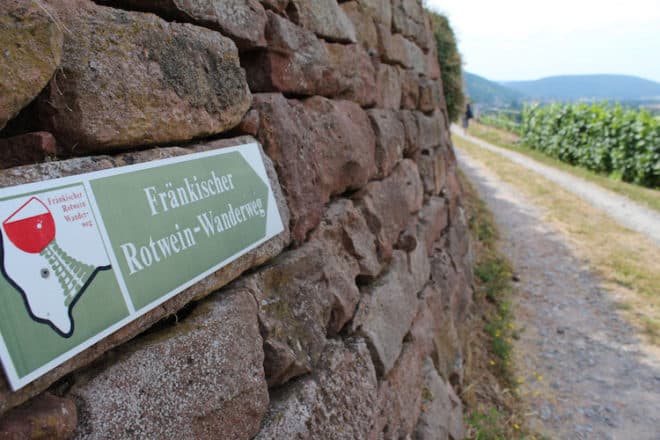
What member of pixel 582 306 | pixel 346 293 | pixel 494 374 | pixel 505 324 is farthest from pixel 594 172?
pixel 346 293

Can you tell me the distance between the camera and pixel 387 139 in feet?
9.32

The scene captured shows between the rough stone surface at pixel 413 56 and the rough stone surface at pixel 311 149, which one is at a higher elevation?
the rough stone surface at pixel 413 56

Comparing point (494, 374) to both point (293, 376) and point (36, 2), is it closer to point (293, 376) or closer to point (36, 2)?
point (293, 376)

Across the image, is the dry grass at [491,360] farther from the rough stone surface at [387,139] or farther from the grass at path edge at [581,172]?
the grass at path edge at [581,172]

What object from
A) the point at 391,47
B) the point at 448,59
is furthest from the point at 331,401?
the point at 448,59

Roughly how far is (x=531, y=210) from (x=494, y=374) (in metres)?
6.07

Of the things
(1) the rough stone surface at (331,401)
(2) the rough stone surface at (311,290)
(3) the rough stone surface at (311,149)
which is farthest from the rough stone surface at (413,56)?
(1) the rough stone surface at (331,401)

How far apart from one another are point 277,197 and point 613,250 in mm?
7124

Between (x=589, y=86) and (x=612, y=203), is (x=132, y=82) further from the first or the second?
(x=589, y=86)

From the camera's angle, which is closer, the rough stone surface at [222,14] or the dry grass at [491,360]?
the rough stone surface at [222,14]

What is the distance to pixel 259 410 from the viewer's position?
1.36 metres

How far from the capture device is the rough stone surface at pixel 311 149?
5.69ft

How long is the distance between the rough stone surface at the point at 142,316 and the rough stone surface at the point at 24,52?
0.39ft

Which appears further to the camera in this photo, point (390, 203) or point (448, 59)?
point (448, 59)
